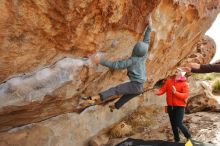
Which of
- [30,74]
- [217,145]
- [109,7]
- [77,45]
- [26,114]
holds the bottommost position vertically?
[217,145]

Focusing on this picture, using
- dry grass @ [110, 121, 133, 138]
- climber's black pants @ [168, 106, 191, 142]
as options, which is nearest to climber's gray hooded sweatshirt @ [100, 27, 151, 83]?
climber's black pants @ [168, 106, 191, 142]

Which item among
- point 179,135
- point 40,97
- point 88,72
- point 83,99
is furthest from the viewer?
point 179,135

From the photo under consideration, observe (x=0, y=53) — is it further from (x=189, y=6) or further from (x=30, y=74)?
(x=189, y=6)

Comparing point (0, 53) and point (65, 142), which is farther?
point (65, 142)

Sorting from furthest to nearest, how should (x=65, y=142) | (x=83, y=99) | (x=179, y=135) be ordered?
(x=179, y=135) → (x=65, y=142) → (x=83, y=99)

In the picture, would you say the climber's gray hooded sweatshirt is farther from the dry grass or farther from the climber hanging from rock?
the dry grass

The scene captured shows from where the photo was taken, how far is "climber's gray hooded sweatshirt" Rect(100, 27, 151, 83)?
23.3 ft

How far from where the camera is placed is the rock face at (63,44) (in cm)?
624

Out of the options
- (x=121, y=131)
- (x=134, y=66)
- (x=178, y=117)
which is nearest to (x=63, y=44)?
(x=134, y=66)

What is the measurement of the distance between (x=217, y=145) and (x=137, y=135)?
206 cm

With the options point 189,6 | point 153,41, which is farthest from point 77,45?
point 189,6

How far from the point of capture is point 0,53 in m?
6.29

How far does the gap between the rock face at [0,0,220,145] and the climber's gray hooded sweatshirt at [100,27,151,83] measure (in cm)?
56

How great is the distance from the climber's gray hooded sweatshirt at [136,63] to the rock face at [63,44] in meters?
0.56
